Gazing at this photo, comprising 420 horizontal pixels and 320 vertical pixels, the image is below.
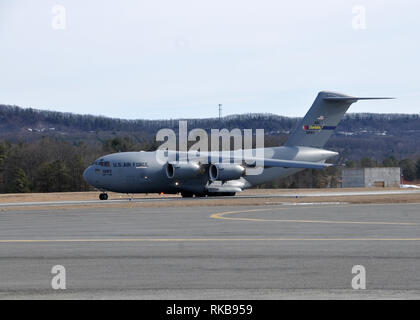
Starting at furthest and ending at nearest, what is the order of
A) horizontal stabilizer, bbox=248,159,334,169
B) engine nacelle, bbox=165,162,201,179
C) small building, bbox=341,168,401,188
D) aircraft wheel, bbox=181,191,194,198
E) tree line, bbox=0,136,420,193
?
tree line, bbox=0,136,420,193 → small building, bbox=341,168,401,188 → aircraft wheel, bbox=181,191,194,198 → horizontal stabilizer, bbox=248,159,334,169 → engine nacelle, bbox=165,162,201,179

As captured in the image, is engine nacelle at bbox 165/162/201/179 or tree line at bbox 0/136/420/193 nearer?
engine nacelle at bbox 165/162/201/179

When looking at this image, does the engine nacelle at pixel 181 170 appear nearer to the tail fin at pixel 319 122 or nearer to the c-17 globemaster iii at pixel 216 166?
the c-17 globemaster iii at pixel 216 166

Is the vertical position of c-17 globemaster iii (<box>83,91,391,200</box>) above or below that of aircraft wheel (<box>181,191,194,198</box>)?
above

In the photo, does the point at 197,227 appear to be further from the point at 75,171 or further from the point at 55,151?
the point at 55,151

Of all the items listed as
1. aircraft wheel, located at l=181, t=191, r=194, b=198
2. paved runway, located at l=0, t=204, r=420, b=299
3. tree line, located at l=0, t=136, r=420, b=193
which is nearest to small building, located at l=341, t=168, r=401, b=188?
tree line, located at l=0, t=136, r=420, b=193

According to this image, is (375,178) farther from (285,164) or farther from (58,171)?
(58,171)

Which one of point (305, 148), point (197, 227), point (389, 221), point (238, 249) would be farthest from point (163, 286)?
point (305, 148)

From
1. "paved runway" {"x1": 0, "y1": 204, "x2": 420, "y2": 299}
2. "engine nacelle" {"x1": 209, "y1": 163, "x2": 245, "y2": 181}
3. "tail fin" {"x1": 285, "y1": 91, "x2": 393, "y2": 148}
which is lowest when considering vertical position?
"paved runway" {"x1": 0, "y1": 204, "x2": 420, "y2": 299}

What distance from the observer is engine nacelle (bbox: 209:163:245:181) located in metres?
59.4

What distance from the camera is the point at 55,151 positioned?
138 metres

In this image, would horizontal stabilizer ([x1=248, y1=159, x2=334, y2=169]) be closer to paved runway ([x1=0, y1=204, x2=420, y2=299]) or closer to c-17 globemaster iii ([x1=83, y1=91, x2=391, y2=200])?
c-17 globemaster iii ([x1=83, y1=91, x2=391, y2=200])

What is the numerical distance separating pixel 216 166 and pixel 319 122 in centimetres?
1371

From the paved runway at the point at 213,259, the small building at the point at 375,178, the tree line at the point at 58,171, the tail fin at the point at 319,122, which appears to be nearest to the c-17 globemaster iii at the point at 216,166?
the tail fin at the point at 319,122

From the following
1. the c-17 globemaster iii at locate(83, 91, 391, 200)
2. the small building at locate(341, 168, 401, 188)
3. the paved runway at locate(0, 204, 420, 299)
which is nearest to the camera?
the paved runway at locate(0, 204, 420, 299)
